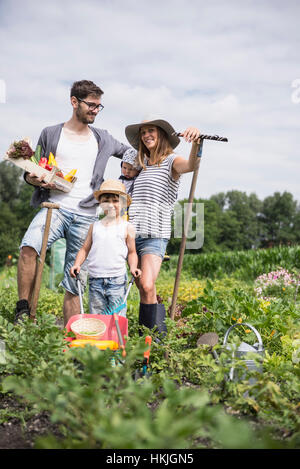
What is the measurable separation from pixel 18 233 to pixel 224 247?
27.7 m

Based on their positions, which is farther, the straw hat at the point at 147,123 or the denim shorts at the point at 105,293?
the straw hat at the point at 147,123

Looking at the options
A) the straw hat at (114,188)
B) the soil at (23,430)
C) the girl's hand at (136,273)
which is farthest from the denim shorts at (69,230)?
the soil at (23,430)

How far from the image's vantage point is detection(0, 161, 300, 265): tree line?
4303cm

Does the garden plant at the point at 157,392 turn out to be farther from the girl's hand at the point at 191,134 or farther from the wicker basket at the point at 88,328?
the girl's hand at the point at 191,134

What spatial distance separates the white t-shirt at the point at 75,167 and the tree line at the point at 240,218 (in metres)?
39.8

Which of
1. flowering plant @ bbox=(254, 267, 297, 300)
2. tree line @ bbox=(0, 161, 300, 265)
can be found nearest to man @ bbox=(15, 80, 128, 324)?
flowering plant @ bbox=(254, 267, 297, 300)

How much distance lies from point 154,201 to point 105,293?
0.83 meters

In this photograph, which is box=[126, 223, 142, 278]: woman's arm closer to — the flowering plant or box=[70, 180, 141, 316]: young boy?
box=[70, 180, 141, 316]: young boy

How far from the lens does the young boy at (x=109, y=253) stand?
3455 millimetres

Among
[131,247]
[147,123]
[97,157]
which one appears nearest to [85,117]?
[97,157]

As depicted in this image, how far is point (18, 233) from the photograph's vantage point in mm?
34406

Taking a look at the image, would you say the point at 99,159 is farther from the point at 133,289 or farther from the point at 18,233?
the point at 18,233

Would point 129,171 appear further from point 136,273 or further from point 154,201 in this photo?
point 136,273

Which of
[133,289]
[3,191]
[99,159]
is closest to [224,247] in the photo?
[3,191]
